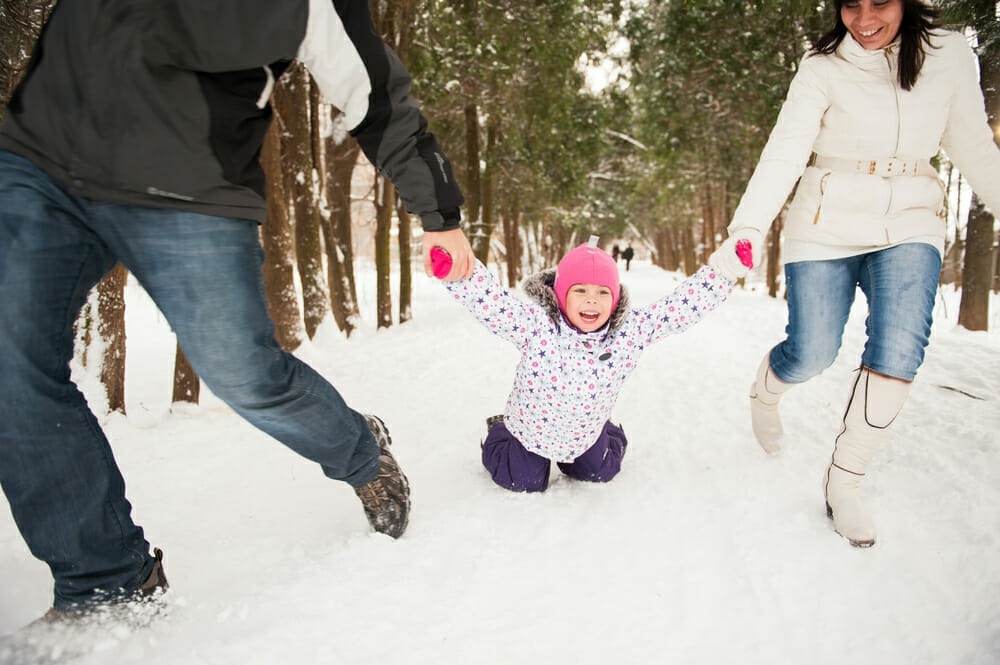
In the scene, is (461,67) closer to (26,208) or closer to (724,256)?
(724,256)

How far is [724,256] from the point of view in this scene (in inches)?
96.0

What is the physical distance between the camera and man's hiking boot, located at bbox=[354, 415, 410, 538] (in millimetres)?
2080

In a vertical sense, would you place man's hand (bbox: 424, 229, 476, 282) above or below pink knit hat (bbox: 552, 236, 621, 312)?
above

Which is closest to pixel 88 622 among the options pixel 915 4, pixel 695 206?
pixel 915 4

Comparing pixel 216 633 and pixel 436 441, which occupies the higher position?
pixel 216 633

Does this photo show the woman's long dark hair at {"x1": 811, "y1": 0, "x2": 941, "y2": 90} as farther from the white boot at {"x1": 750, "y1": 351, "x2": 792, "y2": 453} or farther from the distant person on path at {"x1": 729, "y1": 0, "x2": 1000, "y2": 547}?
the white boot at {"x1": 750, "y1": 351, "x2": 792, "y2": 453}

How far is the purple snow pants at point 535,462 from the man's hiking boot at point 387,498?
2.50 feet

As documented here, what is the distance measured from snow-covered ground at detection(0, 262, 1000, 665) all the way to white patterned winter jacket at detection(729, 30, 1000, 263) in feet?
4.00

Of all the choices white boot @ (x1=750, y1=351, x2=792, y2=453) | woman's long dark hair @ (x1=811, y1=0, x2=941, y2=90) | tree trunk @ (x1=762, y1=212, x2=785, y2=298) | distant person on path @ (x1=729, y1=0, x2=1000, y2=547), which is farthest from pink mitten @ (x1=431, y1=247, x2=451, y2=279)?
tree trunk @ (x1=762, y1=212, x2=785, y2=298)

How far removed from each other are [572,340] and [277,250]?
4.58 meters

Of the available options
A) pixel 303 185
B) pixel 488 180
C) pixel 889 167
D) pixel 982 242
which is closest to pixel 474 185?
pixel 488 180

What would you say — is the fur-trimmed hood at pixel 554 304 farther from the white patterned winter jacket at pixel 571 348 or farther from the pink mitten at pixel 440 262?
the pink mitten at pixel 440 262

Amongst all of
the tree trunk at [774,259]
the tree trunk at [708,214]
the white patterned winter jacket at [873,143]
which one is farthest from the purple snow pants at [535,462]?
the tree trunk at [708,214]

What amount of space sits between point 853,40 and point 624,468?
2.31 m
